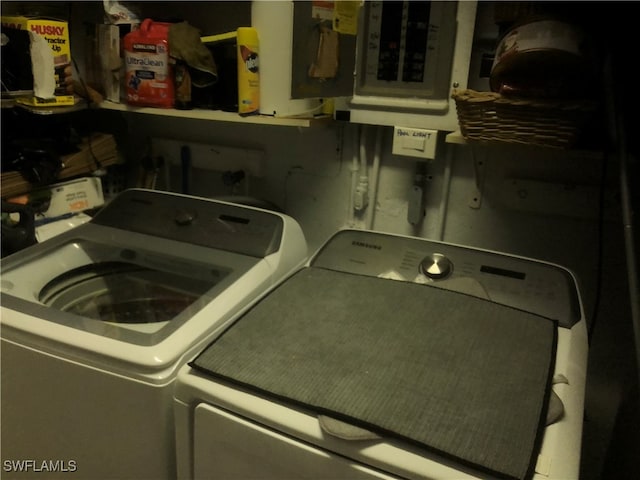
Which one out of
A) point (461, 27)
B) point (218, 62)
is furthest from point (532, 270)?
point (218, 62)

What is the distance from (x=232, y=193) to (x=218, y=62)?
0.46m

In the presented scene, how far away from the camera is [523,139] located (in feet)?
3.44

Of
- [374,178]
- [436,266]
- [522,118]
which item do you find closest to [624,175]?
[522,118]

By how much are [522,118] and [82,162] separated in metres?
1.34

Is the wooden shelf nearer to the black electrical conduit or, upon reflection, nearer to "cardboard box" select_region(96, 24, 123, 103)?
"cardboard box" select_region(96, 24, 123, 103)

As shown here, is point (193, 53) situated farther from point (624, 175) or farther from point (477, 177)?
point (624, 175)

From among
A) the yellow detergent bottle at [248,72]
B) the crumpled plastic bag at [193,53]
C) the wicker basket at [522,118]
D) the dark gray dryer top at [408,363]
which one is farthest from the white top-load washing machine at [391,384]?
the crumpled plastic bag at [193,53]

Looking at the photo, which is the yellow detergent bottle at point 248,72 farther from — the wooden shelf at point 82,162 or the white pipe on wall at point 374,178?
the wooden shelf at point 82,162

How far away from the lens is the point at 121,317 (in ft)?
4.01

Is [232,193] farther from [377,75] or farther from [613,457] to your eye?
[613,457]

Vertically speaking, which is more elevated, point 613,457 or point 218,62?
point 218,62

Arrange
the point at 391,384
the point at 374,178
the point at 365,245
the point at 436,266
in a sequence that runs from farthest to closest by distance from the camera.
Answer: the point at 374,178
the point at 365,245
the point at 436,266
the point at 391,384

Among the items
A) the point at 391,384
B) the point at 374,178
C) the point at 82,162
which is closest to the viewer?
the point at 391,384

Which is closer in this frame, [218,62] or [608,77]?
[608,77]
